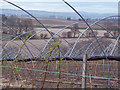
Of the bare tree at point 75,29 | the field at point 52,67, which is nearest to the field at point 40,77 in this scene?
the field at point 52,67

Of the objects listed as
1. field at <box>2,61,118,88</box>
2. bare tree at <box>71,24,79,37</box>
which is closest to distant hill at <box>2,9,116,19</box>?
field at <box>2,61,118,88</box>

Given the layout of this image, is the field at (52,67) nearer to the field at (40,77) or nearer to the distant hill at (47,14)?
the field at (40,77)

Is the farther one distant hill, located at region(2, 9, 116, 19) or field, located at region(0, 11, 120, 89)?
distant hill, located at region(2, 9, 116, 19)

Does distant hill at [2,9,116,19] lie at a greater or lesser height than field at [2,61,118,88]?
greater

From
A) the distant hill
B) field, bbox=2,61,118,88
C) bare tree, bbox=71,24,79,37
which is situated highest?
the distant hill

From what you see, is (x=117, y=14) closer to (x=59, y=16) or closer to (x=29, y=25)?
(x=59, y=16)

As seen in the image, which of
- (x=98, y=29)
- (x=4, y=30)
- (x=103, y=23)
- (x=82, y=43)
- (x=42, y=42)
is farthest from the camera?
(x=82, y=43)

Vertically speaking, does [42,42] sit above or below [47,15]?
below

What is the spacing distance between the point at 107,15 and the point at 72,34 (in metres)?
3.70

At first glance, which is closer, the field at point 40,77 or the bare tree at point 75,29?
the field at point 40,77

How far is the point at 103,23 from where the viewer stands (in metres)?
8.49

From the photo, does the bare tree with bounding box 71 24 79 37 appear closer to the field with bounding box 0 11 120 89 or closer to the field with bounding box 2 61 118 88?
the field with bounding box 0 11 120 89

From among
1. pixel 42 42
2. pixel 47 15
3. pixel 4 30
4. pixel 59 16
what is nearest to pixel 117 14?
pixel 59 16

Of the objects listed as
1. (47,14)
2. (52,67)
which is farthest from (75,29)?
(47,14)
